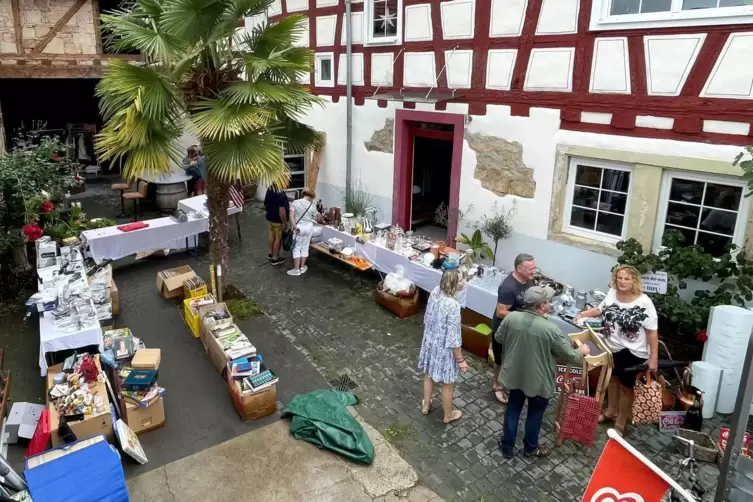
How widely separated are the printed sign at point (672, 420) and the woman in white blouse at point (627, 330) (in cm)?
29

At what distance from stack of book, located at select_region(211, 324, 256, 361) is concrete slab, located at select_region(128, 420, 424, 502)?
913 millimetres

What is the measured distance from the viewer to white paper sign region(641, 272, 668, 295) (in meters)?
5.91

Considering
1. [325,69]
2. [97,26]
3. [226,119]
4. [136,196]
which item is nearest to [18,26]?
[97,26]

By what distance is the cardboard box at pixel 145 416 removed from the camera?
16.8 ft

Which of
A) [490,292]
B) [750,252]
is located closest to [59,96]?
[490,292]

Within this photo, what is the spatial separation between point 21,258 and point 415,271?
6350mm

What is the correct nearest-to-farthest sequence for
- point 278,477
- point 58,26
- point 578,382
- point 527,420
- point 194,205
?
point 278,477 → point 527,420 → point 578,382 → point 194,205 → point 58,26

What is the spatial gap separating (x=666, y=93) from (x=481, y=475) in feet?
15.3

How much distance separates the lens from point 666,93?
6.13m

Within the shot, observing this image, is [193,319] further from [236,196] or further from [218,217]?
[236,196]

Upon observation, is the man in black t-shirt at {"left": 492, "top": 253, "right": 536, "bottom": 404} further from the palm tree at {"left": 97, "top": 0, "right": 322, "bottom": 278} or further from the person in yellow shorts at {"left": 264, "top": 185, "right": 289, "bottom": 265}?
the person in yellow shorts at {"left": 264, "top": 185, "right": 289, "bottom": 265}

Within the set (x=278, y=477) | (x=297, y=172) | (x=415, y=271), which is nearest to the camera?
(x=278, y=477)

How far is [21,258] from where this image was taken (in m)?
8.67

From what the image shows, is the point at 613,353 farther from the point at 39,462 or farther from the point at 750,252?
the point at 39,462
